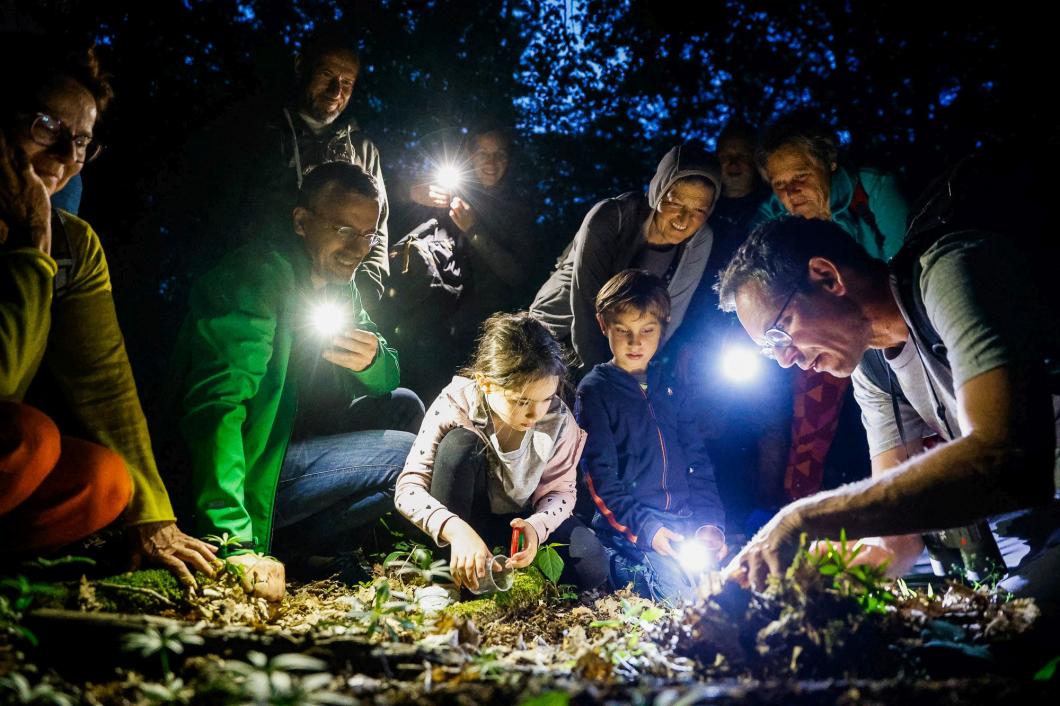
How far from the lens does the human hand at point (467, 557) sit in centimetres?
365

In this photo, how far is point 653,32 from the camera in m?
8.86

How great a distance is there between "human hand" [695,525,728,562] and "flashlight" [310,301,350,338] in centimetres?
279

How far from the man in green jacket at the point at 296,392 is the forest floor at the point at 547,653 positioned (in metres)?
0.70

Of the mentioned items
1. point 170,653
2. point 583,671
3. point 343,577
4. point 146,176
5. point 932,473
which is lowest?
point 343,577

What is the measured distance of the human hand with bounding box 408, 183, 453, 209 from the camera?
19.0 ft

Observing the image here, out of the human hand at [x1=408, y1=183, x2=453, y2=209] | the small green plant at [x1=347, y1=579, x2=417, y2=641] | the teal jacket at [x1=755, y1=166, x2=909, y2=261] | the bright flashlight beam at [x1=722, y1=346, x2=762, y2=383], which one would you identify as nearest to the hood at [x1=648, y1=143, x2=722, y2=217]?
the teal jacket at [x1=755, y1=166, x2=909, y2=261]

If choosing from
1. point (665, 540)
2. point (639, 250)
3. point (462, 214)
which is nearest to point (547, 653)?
point (665, 540)

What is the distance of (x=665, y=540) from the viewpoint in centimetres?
427

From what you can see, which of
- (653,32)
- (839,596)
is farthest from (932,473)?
(653,32)

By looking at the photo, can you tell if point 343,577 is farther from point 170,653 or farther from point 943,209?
point 943,209

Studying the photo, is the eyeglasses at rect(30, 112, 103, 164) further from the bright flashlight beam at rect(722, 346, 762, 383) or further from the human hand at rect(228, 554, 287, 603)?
the bright flashlight beam at rect(722, 346, 762, 383)

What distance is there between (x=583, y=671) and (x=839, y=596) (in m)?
0.97

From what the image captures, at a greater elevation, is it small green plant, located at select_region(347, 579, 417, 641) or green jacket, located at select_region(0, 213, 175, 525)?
green jacket, located at select_region(0, 213, 175, 525)

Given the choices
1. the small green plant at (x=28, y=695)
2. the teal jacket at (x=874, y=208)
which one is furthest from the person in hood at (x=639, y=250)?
the small green plant at (x=28, y=695)
